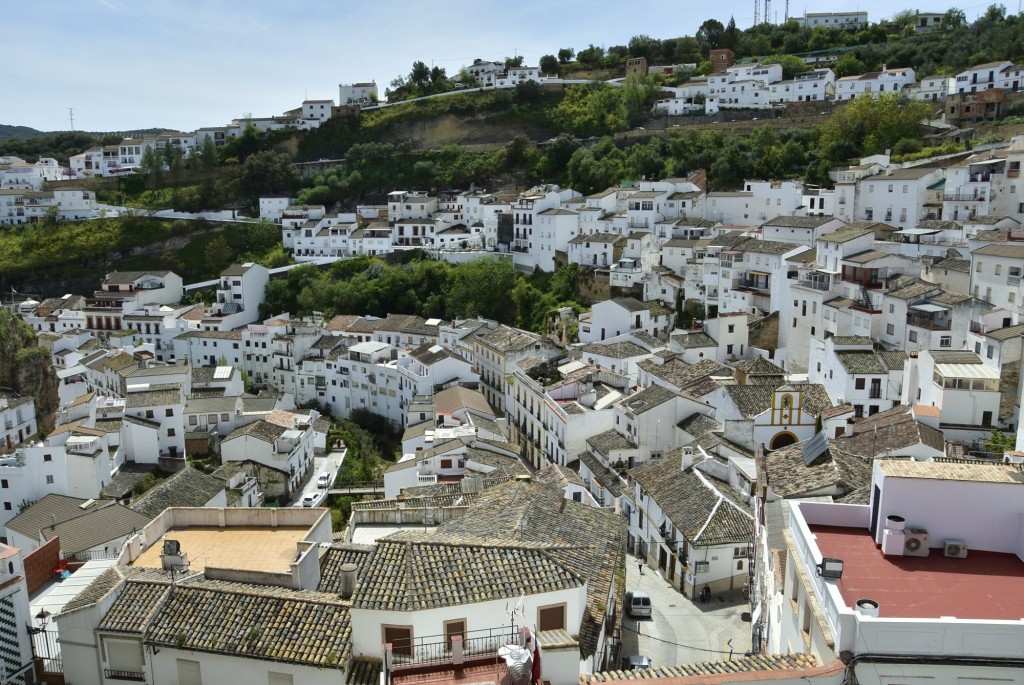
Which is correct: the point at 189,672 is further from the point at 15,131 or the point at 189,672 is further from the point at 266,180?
the point at 15,131

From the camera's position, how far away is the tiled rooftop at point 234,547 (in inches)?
508

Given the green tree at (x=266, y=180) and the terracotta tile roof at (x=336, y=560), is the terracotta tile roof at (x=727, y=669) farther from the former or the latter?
the green tree at (x=266, y=180)

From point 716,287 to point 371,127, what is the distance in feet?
158

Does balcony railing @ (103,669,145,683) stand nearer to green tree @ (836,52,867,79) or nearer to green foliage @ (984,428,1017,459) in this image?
green foliage @ (984,428,1017,459)

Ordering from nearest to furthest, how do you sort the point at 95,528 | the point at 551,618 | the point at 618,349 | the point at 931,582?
the point at 931,582 < the point at 551,618 < the point at 95,528 < the point at 618,349

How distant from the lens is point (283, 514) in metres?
14.6

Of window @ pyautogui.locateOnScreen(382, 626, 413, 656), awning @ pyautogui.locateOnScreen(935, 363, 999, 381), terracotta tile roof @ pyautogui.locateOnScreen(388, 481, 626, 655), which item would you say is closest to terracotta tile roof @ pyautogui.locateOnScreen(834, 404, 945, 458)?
awning @ pyautogui.locateOnScreen(935, 363, 999, 381)

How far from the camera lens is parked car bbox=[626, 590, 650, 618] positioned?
56.2ft

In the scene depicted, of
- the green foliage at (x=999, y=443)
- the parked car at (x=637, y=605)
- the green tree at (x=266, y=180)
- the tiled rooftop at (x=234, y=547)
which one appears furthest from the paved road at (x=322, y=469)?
the green tree at (x=266, y=180)

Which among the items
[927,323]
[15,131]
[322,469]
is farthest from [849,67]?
[15,131]

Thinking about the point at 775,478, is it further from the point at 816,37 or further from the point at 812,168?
the point at 816,37

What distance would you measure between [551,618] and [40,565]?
9.88m

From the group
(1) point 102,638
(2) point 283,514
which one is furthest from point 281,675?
(2) point 283,514

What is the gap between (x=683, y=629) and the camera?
56.1 feet
